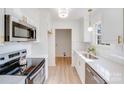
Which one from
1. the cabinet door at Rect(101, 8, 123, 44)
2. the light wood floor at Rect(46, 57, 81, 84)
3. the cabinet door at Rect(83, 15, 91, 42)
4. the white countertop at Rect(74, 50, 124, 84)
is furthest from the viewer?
the cabinet door at Rect(83, 15, 91, 42)

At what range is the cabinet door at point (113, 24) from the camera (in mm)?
1674

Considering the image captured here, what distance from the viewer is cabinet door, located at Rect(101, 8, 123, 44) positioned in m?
1.67

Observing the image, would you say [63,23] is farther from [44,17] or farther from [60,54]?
[60,54]

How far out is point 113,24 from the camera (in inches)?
74.4

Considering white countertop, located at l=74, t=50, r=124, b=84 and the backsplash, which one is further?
the backsplash

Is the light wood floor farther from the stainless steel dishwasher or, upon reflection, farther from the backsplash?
the stainless steel dishwasher

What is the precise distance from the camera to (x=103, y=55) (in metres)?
3.63

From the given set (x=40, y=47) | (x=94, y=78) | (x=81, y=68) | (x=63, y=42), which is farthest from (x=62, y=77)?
(x=63, y=42)

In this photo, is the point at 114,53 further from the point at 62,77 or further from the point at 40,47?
the point at 40,47

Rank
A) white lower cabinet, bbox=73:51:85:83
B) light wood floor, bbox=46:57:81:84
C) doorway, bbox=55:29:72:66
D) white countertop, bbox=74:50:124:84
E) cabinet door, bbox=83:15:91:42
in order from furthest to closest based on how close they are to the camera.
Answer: doorway, bbox=55:29:72:66
cabinet door, bbox=83:15:91:42
light wood floor, bbox=46:57:81:84
white lower cabinet, bbox=73:51:85:83
white countertop, bbox=74:50:124:84

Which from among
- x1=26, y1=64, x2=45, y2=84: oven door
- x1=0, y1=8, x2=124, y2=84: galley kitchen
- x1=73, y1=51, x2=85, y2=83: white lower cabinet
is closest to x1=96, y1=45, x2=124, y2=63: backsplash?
x1=0, y1=8, x2=124, y2=84: galley kitchen

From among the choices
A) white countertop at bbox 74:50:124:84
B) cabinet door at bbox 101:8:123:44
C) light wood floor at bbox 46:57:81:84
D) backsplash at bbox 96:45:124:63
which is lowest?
light wood floor at bbox 46:57:81:84

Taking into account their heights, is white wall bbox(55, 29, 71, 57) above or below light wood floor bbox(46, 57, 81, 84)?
above

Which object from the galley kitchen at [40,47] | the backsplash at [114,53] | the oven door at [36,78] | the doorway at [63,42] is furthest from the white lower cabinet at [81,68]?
the doorway at [63,42]
